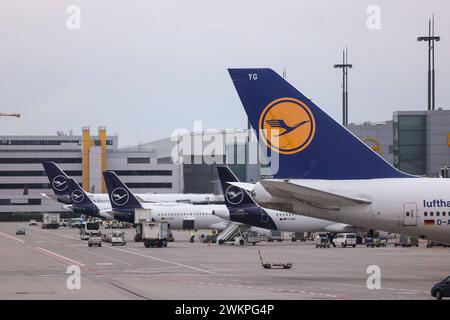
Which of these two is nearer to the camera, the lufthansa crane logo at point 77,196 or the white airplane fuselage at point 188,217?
the white airplane fuselage at point 188,217

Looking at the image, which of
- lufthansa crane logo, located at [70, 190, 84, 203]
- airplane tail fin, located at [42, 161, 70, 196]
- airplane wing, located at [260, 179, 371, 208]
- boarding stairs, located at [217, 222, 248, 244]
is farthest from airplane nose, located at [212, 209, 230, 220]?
airplane wing, located at [260, 179, 371, 208]

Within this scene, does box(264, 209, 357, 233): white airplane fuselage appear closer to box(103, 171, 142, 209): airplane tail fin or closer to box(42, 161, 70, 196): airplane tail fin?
box(103, 171, 142, 209): airplane tail fin

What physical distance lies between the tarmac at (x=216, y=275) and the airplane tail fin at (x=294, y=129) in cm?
621

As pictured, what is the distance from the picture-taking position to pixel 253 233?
363 ft

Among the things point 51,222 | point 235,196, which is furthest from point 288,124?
point 51,222

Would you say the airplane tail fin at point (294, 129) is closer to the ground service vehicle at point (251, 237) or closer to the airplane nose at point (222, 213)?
the ground service vehicle at point (251, 237)

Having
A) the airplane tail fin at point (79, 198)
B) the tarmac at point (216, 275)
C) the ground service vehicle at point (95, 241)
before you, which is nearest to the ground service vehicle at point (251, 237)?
the ground service vehicle at point (95, 241)

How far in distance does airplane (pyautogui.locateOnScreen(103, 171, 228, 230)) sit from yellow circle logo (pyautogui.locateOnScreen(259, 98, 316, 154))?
72646mm

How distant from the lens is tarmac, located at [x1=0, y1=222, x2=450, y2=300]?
42.3 m

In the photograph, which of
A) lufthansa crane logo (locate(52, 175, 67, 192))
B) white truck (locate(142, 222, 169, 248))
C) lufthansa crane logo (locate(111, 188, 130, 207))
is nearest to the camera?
white truck (locate(142, 222, 169, 248))

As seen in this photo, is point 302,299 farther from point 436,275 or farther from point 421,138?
point 421,138

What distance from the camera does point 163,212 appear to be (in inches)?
4843

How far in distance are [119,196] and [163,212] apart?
6.25m

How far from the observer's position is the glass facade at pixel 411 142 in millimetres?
110688
